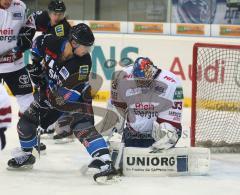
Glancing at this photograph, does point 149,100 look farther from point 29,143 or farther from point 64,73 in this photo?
point 29,143

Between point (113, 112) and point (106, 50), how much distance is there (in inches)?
112

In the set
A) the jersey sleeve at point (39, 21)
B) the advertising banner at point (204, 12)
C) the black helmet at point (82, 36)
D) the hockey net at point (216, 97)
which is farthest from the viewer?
the advertising banner at point (204, 12)

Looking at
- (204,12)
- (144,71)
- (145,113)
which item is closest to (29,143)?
(145,113)

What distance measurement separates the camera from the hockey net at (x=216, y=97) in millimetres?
4398

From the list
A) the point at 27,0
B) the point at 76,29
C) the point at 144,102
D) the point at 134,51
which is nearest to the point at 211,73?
the point at 134,51

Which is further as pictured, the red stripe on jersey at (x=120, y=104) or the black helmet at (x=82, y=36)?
the red stripe on jersey at (x=120, y=104)

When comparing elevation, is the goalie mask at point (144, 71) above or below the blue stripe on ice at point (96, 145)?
above

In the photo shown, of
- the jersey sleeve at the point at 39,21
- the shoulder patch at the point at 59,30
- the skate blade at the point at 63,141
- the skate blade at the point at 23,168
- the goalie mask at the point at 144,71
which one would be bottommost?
the skate blade at the point at 63,141

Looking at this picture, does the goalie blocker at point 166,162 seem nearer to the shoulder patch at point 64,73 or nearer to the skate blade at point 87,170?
the skate blade at point 87,170

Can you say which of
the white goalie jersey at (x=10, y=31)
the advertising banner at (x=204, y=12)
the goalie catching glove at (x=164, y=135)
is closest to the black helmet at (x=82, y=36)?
the goalie catching glove at (x=164, y=135)

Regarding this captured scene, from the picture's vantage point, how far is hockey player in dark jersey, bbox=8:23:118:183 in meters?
3.33

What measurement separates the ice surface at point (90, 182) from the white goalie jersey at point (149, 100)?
362 millimetres

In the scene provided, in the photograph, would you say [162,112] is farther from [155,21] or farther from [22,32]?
[155,21]

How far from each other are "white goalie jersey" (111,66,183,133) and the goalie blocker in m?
0.18
